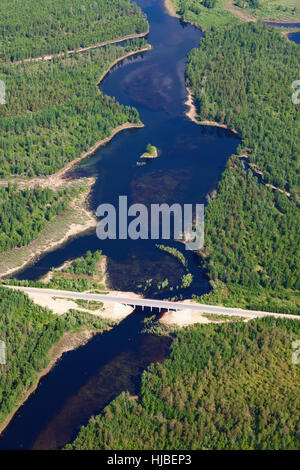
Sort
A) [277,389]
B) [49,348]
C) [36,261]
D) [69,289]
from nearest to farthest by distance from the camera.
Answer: [277,389], [49,348], [69,289], [36,261]

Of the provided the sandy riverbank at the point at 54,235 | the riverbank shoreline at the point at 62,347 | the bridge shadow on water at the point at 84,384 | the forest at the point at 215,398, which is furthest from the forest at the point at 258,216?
the riverbank shoreline at the point at 62,347

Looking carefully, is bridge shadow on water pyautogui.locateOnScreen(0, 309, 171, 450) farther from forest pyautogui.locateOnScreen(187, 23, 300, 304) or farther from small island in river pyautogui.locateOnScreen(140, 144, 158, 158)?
small island in river pyautogui.locateOnScreen(140, 144, 158, 158)

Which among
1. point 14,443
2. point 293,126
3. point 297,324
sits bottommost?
point 14,443

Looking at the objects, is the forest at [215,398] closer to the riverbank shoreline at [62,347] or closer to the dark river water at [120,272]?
the dark river water at [120,272]

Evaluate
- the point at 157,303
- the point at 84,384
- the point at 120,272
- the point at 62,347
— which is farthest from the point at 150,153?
the point at 84,384

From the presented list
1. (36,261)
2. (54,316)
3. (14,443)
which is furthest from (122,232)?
(14,443)

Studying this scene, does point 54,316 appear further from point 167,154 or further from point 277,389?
point 167,154
